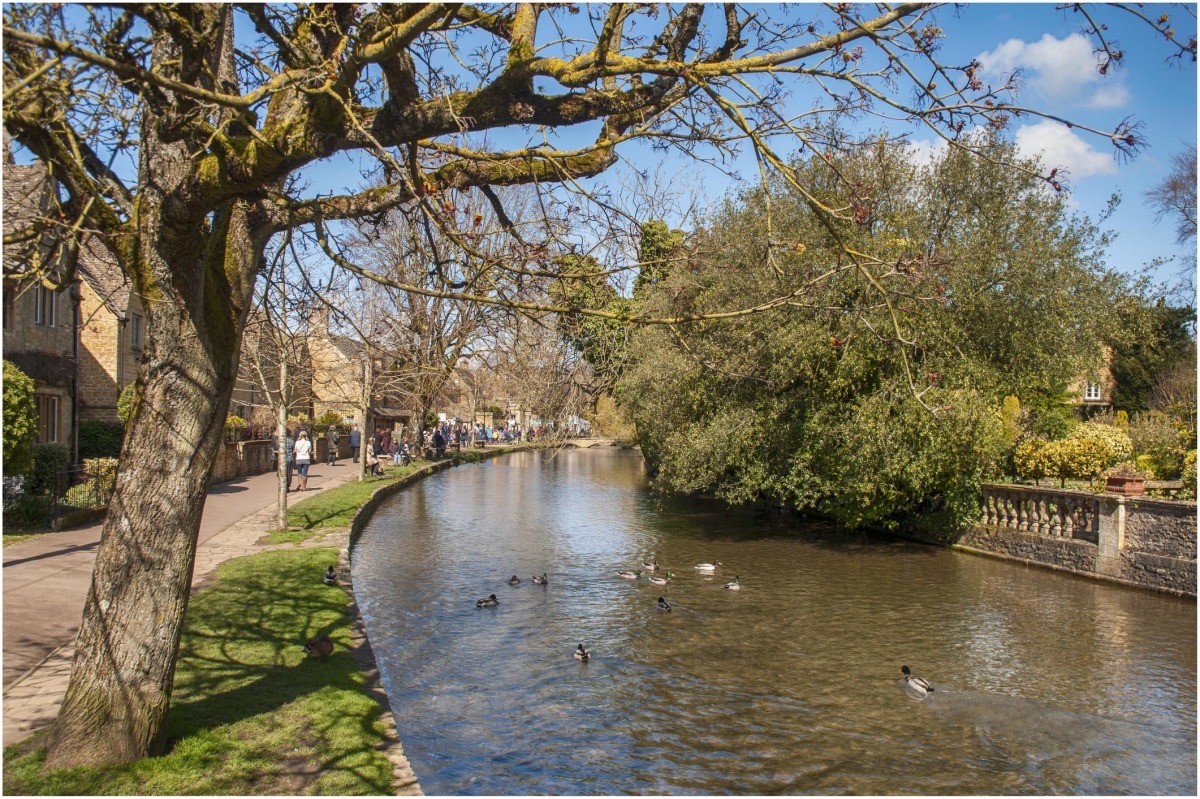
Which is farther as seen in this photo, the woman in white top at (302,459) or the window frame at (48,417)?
the woman in white top at (302,459)

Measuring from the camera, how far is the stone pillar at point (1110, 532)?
16312mm

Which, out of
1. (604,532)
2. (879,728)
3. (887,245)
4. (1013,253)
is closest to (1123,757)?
(879,728)

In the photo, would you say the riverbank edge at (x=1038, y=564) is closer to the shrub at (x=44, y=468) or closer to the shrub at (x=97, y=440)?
the shrub at (x=44, y=468)

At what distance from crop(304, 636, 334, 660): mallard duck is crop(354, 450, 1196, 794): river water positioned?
973 mm

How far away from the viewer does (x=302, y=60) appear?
5.55 m

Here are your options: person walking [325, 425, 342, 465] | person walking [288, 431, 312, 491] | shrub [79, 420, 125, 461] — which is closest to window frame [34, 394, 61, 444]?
shrub [79, 420, 125, 461]

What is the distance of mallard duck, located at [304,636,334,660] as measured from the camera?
9.05 m

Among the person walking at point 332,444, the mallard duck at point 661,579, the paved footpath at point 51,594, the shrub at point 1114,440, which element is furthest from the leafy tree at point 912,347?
the person walking at point 332,444

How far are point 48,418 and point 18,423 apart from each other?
485 inches

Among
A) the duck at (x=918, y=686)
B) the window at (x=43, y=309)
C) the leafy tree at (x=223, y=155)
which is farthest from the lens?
the window at (x=43, y=309)

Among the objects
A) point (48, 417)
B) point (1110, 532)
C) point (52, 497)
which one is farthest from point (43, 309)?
point (1110, 532)

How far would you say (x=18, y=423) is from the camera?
50.9 ft

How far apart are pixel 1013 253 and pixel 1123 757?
13364 millimetres

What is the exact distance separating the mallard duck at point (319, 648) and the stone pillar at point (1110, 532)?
583 inches
